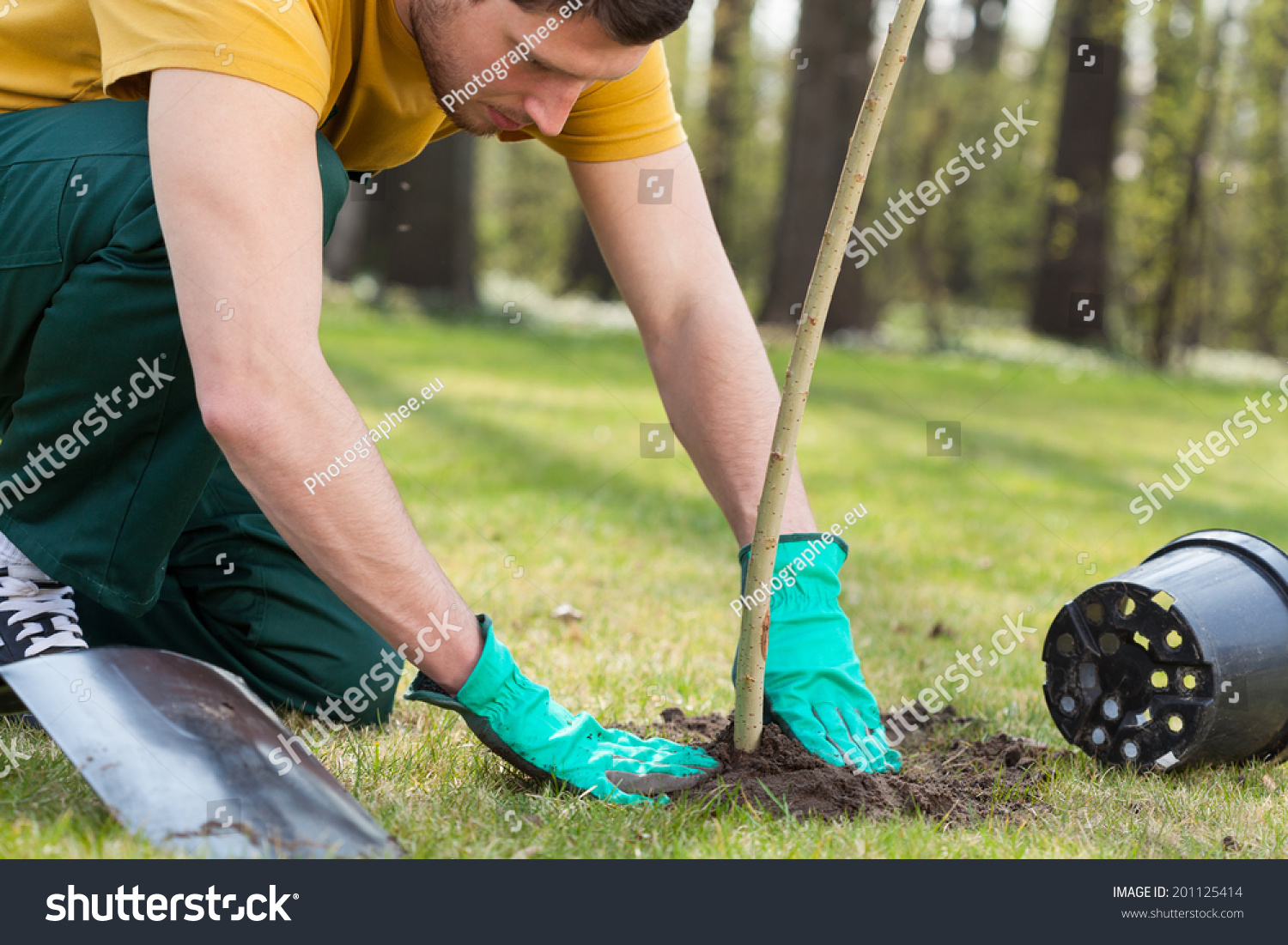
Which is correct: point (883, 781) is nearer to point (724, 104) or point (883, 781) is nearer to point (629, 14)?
point (629, 14)

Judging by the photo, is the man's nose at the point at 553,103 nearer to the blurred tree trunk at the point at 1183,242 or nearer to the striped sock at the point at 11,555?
the striped sock at the point at 11,555

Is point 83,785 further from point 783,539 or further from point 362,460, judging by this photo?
point 783,539

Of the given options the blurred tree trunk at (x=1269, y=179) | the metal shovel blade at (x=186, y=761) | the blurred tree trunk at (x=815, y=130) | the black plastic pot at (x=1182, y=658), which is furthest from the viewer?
the blurred tree trunk at (x=1269, y=179)

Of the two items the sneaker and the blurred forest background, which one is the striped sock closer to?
the sneaker

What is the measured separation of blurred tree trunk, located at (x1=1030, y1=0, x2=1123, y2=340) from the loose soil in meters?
12.5

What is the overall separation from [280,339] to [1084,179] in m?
14.4

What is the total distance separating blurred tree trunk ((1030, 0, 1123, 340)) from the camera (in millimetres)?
13891

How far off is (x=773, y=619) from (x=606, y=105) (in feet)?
3.25

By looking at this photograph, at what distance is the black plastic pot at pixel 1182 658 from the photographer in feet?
6.32

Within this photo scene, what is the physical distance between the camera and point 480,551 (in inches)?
145

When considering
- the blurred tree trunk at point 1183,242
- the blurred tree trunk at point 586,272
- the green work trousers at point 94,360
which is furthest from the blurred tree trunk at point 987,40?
the green work trousers at point 94,360

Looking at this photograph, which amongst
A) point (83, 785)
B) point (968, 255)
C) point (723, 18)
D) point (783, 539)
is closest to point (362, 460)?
point (83, 785)

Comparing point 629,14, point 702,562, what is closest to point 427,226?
point 702,562

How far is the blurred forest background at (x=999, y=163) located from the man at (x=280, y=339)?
18.6ft
